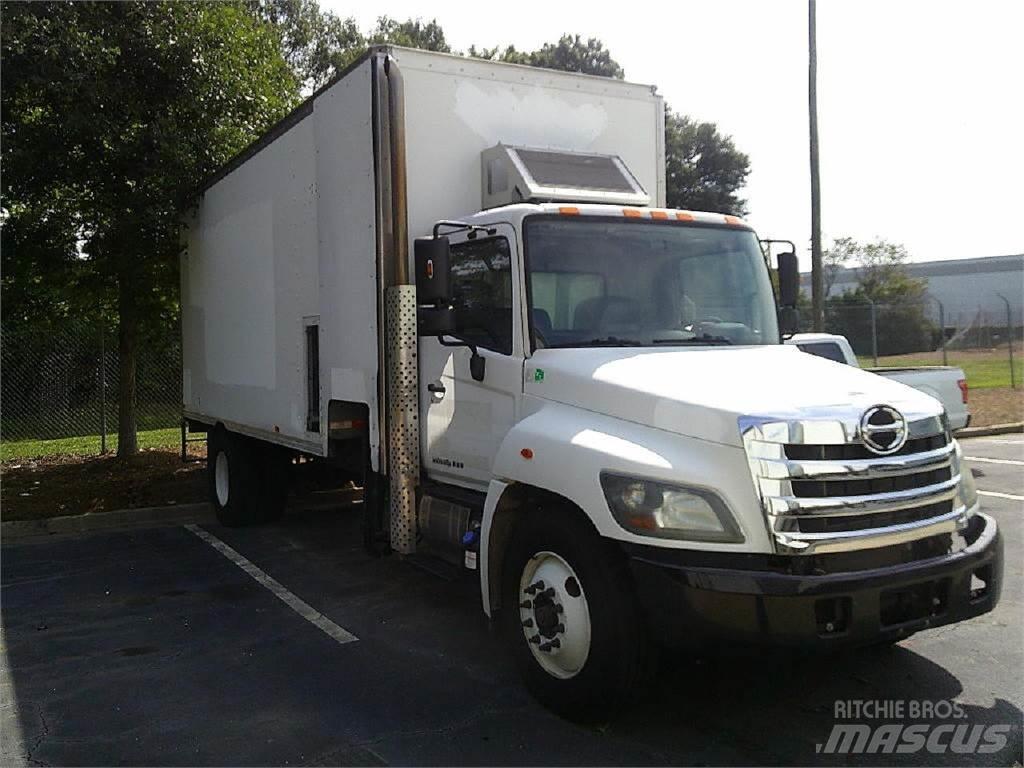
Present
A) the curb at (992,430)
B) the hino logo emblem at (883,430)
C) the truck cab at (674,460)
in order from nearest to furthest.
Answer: the truck cab at (674,460) → the hino logo emblem at (883,430) → the curb at (992,430)

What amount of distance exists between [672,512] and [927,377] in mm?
7914

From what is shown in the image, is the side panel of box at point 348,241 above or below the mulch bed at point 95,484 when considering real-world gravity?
above

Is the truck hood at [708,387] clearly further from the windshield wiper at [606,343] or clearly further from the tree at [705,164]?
the tree at [705,164]

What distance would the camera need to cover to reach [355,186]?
→ 234 inches

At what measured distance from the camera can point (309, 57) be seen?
23797mm

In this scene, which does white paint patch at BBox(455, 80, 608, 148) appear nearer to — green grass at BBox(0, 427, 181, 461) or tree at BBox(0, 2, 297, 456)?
tree at BBox(0, 2, 297, 456)

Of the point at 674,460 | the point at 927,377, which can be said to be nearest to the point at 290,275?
the point at 674,460

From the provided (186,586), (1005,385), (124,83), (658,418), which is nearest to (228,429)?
(186,586)

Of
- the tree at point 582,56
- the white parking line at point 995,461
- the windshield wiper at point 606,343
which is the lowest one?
the white parking line at point 995,461

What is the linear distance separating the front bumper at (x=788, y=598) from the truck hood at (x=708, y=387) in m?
0.56

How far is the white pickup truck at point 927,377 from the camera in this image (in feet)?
32.1

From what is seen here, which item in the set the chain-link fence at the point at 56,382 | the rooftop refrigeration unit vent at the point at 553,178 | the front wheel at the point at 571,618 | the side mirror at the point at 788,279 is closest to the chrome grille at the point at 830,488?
the front wheel at the point at 571,618

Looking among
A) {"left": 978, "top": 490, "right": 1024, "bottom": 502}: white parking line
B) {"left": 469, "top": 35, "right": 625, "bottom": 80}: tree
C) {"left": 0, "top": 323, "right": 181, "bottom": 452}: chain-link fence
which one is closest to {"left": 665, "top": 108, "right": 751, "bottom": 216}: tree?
{"left": 469, "top": 35, "right": 625, "bottom": 80}: tree

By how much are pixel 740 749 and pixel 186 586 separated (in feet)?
15.2
